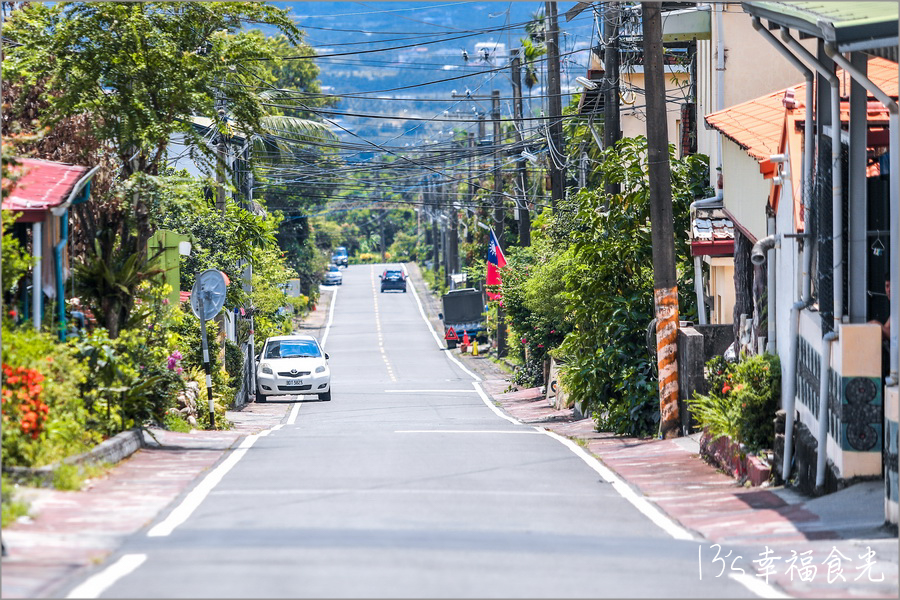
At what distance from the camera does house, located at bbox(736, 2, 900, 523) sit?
33.4ft

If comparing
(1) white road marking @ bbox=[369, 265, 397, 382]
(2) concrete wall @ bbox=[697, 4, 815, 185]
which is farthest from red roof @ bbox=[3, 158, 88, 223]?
(1) white road marking @ bbox=[369, 265, 397, 382]

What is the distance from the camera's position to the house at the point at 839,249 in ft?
33.4

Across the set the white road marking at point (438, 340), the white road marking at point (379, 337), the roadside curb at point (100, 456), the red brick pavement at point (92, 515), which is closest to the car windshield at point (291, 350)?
the white road marking at point (379, 337)

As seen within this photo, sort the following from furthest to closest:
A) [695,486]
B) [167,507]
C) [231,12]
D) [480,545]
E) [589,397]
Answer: [589,397] → [231,12] → [695,486] → [167,507] → [480,545]

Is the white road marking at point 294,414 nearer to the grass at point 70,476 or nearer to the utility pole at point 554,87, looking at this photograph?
the utility pole at point 554,87

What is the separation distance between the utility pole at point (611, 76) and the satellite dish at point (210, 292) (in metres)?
7.11

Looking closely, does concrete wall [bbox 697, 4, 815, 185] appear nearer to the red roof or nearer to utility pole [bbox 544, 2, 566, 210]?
utility pole [bbox 544, 2, 566, 210]

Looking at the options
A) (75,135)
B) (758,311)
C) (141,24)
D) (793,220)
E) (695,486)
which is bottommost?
(695,486)

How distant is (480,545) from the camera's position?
8.88 metres

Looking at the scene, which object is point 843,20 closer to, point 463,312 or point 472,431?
point 472,431

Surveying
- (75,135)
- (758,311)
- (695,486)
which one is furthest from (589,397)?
(75,135)

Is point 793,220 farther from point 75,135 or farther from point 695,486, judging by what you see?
point 75,135

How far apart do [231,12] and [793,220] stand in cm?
807

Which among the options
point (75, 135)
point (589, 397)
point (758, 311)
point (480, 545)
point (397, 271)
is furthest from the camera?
point (397, 271)
